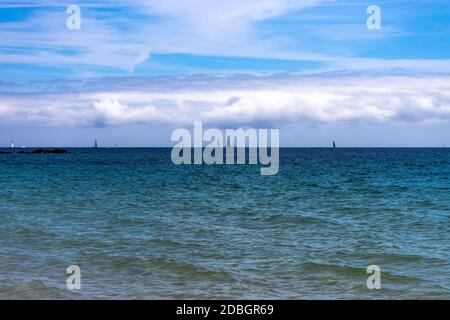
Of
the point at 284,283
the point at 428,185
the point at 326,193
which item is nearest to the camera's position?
the point at 284,283

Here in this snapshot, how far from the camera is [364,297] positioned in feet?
44.1

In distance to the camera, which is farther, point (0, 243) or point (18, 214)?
point (18, 214)

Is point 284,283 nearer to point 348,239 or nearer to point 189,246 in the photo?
point 189,246

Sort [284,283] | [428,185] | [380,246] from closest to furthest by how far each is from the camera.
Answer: [284,283] → [380,246] → [428,185]

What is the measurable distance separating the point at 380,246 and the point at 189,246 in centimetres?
698

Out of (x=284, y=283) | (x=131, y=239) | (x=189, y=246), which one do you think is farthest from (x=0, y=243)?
(x=284, y=283)

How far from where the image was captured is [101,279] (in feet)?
49.2

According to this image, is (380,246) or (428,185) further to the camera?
(428,185)

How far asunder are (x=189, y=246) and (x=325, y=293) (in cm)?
715
